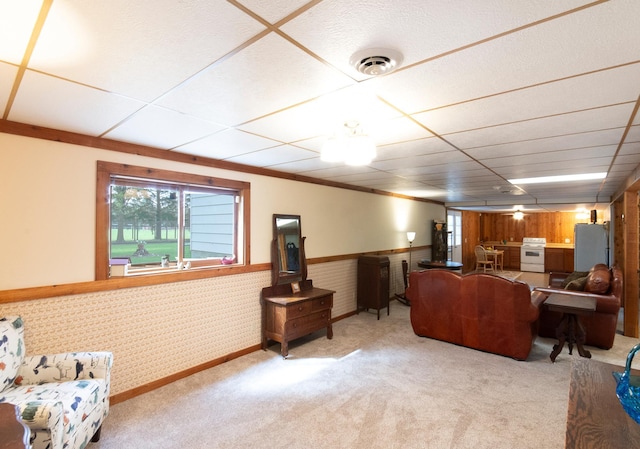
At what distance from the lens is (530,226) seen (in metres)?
11.2

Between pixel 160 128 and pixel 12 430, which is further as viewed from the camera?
pixel 160 128

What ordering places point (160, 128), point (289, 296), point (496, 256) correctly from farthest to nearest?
point (496, 256) → point (289, 296) → point (160, 128)

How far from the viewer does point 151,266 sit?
3.18 m

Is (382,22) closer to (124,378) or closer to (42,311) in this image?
(42,311)

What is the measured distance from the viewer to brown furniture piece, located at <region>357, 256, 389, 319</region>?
521 cm

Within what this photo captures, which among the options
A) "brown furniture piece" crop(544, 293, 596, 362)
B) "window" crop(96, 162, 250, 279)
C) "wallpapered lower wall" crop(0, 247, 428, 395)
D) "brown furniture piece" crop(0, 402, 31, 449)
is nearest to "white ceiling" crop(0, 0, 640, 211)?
"window" crop(96, 162, 250, 279)

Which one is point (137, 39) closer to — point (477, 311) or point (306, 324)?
point (306, 324)

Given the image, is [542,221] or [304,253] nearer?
[304,253]

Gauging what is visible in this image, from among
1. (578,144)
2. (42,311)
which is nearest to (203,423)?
(42,311)

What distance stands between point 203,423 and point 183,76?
2.41 m

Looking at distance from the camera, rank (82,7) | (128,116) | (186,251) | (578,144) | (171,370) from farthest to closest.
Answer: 1. (186,251)
2. (171,370)
3. (578,144)
4. (128,116)
5. (82,7)

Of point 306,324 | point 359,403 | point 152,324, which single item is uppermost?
point 152,324

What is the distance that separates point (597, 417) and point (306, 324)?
9.77 ft

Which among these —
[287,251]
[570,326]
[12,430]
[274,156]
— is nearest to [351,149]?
[274,156]
